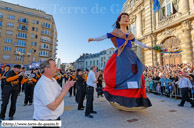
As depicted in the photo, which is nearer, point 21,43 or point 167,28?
point 167,28

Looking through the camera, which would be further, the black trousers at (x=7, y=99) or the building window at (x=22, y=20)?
the building window at (x=22, y=20)

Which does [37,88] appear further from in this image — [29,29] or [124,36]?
[29,29]

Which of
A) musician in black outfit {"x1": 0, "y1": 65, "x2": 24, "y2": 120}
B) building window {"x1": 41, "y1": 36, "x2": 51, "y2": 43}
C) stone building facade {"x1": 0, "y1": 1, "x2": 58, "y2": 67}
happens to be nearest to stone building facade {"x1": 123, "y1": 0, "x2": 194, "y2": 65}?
musician in black outfit {"x1": 0, "y1": 65, "x2": 24, "y2": 120}

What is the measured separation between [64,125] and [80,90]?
2.23 meters

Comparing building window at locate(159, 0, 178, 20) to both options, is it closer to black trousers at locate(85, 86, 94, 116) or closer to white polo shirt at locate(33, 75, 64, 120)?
black trousers at locate(85, 86, 94, 116)

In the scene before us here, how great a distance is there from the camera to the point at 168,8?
46.5 ft

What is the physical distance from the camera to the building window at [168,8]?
13.4 meters

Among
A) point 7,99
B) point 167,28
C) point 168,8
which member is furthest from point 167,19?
point 7,99

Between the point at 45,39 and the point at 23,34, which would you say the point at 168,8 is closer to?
the point at 45,39

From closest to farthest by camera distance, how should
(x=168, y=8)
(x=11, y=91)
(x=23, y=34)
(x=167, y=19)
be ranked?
1. (x=11, y=91)
2. (x=167, y=19)
3. (x=168, y=8)
4. (x=23, y=34)

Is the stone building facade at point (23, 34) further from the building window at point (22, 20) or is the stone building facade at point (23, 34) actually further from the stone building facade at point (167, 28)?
the stone building facade at point (167, 28)

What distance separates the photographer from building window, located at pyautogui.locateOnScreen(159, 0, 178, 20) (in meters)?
13.4

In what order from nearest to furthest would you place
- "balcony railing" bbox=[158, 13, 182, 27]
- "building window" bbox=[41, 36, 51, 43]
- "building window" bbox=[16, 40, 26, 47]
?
"balcony railing" bbox=[158, 13, 182, 27], "building window" bbox=[16, 40, 26, 47], "building window" bbox=[41, 36, 51, 43]

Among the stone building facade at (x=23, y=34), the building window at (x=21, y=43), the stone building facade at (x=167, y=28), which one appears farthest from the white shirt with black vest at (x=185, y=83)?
the building window at (x=21, y=43)
